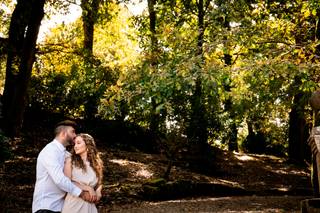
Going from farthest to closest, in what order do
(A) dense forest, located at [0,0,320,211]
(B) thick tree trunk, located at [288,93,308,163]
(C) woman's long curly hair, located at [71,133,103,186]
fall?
(B) thick tree trunk, located at [288,93,308,163] < (A) dense forest, located at [0,0,320,211] < (C) woman's long curly hair, located at [71,133,103,186]

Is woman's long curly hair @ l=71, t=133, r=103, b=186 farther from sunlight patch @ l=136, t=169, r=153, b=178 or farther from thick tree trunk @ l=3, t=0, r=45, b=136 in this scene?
thick tree trunk @ l=3, t=0, r=45, b=136

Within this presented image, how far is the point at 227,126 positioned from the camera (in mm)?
19922

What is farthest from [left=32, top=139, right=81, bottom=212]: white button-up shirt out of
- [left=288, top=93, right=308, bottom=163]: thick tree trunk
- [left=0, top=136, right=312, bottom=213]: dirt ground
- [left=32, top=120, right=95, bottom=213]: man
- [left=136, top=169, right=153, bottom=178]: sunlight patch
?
[left=288, top=93, right=308, bottom=163]: thick tree trunk

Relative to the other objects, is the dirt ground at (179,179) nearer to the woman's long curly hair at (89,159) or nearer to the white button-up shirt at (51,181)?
the white button-up shirt at (51,181)

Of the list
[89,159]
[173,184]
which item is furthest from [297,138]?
[89,159]

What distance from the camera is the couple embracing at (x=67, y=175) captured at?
4.72 metres

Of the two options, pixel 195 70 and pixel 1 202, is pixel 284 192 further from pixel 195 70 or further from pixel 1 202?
pixel 1 202

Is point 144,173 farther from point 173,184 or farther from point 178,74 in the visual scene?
point 178,74

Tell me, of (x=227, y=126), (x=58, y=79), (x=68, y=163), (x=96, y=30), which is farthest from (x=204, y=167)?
(x=96, y=30)

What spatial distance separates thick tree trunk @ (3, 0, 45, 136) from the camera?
48.7 feet

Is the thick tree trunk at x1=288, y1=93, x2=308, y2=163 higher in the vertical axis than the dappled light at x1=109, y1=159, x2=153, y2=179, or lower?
higher

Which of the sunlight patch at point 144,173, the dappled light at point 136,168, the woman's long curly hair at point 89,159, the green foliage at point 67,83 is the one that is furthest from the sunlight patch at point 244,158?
the woman's long curly hair at point 89,159

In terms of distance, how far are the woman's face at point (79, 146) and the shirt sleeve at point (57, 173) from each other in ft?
0.86

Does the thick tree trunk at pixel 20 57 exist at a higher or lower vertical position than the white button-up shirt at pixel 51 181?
Result: higher
